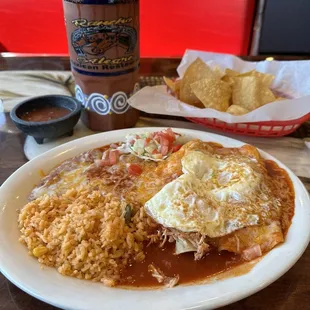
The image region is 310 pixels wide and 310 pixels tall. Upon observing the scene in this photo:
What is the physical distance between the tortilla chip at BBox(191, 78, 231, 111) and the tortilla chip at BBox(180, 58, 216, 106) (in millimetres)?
79

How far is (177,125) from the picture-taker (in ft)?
6.61

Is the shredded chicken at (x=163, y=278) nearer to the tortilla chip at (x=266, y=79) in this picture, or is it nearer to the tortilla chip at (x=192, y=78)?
the tortilla chip at (x=192, y=78)

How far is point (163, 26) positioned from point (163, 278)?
3123 millimetres

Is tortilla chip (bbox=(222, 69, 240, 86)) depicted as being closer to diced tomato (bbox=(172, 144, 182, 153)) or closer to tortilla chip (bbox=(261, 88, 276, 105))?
tortilla chip (bbox=(261, 88, 276, 105))

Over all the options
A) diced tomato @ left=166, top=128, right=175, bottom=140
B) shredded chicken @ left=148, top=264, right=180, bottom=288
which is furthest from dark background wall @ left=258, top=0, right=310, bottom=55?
shredded chicken @ left=148, top=264, right=180, bottom=288

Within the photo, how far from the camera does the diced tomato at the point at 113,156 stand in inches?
61.1

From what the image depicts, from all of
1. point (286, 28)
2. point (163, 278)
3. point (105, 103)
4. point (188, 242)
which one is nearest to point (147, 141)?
point (105, 103)

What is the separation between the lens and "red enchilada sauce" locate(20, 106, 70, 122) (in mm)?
1842

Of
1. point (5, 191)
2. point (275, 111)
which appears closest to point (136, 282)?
point (5, 191)

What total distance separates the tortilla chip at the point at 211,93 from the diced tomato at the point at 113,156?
1.83ft

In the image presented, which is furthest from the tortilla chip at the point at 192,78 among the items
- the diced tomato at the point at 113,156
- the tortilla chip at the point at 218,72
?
the diced tomato at the point at 113,156

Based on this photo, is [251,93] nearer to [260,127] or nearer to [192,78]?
[260,127]

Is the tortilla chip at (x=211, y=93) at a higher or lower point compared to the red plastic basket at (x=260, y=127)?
higher

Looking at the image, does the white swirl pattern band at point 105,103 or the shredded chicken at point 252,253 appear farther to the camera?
the white swirl pattern band at point 105,103
